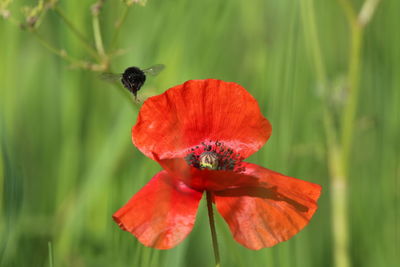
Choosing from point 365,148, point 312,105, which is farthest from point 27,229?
point 365,148

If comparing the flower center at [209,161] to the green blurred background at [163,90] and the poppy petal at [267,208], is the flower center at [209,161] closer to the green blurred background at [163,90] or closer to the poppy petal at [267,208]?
the poppy petal at [267,208]

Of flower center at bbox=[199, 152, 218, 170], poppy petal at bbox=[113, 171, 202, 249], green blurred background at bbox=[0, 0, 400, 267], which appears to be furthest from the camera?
green blurred background at bbox=[0, 0, 400, 267]

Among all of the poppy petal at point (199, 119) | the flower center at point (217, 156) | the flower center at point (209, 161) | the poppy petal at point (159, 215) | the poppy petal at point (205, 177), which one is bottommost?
the poppy petal at point (159, 215)

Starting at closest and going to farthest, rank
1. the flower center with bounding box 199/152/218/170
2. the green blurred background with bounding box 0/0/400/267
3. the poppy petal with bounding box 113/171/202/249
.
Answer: the poppy petal with bounding box 113/171/202/249 < the flower center with bounding box 199/152/218/170 < the green blurred background with bounding box 0/0/400/267

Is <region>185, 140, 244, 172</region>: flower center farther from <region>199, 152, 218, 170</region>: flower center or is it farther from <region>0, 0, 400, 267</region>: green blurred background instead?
<region>0, 0, 400, 267</region>: green blurred background

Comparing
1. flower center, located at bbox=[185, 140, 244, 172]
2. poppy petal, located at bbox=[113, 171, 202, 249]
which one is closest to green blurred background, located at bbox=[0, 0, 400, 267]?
flower center, located at bbox=[185, 140, 244, 172]

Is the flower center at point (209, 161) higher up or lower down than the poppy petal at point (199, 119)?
lower down

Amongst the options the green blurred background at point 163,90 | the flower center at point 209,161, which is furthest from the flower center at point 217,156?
the green blurred background at point 163,90

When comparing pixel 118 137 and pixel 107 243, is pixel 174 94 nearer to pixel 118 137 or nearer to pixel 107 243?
pixel 107 243
